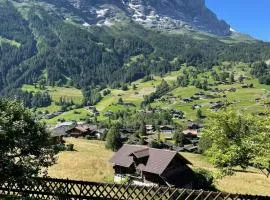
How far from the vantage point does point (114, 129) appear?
461 feet

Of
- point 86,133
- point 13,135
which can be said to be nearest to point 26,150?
point 13,135

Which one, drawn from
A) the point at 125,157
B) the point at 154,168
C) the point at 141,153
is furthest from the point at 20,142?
the point at 125,157

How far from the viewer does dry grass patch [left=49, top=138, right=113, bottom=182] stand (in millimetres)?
83425

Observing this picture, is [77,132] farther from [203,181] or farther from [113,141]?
[203,181]

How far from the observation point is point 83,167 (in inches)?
3688

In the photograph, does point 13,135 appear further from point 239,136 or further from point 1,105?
point 239,136

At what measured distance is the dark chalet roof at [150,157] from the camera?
260 ft

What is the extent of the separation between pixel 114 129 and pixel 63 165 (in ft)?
157

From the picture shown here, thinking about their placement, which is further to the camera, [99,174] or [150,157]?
[99,174]

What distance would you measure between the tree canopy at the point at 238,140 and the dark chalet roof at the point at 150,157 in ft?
67.4

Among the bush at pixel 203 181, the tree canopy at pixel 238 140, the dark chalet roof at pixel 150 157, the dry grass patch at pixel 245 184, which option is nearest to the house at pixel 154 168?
the dark chalet roof at pixel 150 157

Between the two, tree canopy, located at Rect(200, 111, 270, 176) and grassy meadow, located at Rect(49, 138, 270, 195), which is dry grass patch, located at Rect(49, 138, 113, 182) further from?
tree canopy, located at Rect(200, 111, 270, 176)

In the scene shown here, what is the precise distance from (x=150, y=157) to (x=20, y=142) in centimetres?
5125

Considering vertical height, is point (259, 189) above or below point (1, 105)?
below
